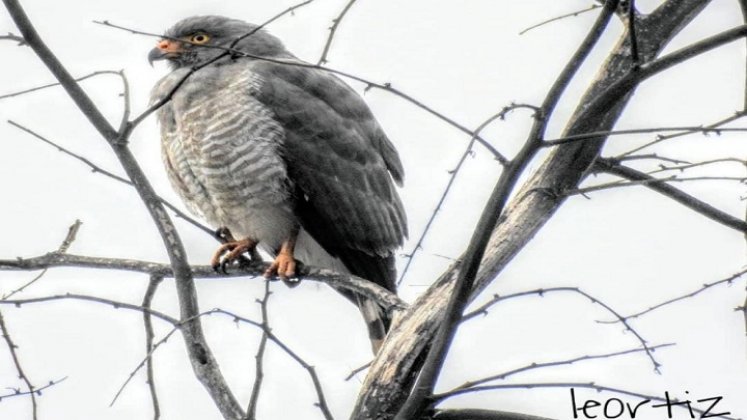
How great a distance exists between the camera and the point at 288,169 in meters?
5.61

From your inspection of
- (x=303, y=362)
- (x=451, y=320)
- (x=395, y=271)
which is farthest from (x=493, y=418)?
(x=395, y=271)

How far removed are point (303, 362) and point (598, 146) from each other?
1527mm

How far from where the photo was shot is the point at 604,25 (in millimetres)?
2688

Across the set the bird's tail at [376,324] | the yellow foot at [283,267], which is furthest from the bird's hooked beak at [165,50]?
the bird's tail at [376,324]

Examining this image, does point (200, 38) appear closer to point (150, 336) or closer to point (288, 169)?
point (288, 169)

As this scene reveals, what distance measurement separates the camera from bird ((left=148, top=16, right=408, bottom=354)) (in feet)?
18.3

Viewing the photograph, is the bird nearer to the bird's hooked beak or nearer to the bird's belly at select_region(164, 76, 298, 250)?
the bird's belly at select_region(164, 76, 298, 250)

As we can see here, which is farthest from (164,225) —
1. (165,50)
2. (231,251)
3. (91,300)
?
(165,50)

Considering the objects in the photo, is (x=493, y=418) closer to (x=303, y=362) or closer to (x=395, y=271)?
(x=303, y=362)

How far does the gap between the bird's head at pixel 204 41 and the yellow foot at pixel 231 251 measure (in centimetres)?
128

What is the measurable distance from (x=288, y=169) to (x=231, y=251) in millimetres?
501

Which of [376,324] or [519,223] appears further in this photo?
[376,324]

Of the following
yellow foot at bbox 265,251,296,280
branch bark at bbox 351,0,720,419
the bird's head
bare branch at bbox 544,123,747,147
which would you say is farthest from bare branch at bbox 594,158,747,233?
the bird's head

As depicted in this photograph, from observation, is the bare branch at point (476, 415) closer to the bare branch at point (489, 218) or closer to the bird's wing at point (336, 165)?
the bare branch at point (489, 218)
